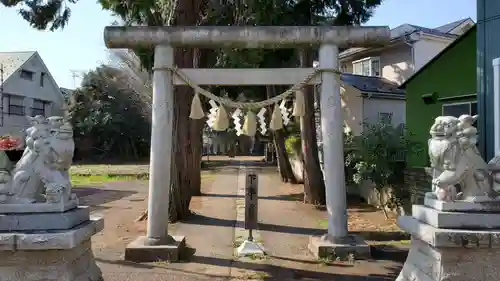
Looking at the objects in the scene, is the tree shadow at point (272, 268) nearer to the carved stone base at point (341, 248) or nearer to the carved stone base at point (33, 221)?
the carved stone base at point (341, 248)

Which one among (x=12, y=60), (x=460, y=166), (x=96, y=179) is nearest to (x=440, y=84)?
(x=460, y=166)

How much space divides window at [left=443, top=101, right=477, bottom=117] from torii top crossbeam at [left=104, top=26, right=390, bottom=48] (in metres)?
5.11

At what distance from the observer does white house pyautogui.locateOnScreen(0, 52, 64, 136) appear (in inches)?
1330

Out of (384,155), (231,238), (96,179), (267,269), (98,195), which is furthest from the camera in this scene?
(96,179)

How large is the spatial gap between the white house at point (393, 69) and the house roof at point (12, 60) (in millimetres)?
25556

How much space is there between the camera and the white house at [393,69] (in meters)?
21.7

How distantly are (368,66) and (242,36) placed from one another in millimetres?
19320

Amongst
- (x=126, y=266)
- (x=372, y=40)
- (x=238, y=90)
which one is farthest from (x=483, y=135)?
(x=238, y=90)

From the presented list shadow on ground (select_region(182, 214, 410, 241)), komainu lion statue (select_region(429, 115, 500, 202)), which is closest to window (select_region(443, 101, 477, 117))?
shadow on ground (select_region(182, 214, 410, 241))

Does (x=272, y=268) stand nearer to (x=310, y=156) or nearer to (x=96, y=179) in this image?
(x=310, y=156)

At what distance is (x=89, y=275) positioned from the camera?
5.44 m

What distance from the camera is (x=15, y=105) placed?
35125mm

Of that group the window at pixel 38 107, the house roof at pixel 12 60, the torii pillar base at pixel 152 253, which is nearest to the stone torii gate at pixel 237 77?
the torii pillar base at pixel 152 253

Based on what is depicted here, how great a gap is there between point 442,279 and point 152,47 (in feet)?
19.7
